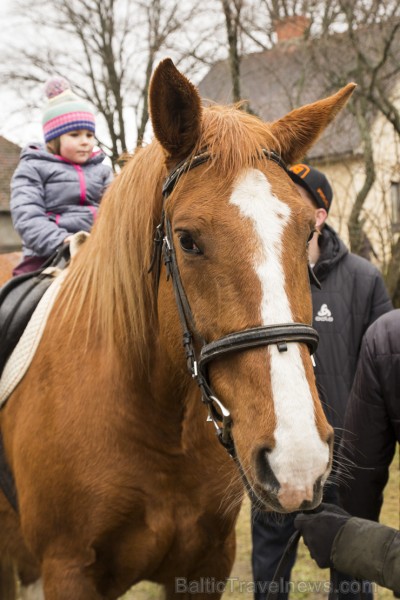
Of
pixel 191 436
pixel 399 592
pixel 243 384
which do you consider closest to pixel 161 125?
pixel 243 384

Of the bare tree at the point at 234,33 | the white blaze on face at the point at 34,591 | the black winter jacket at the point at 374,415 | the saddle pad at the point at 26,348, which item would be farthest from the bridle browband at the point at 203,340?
the bare tree at the point at 234,33

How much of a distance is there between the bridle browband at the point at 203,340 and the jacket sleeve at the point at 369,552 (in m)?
0.62

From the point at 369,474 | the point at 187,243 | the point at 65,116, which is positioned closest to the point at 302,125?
the point at 187,243

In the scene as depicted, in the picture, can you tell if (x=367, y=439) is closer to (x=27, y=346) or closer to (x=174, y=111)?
(x=174, y=111)

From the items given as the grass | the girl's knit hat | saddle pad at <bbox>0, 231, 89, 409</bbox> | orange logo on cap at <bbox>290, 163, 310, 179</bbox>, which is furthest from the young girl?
the grass

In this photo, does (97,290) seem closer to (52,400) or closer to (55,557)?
(52,400)

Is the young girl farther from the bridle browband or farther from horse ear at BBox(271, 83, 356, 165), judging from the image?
horse ear at BBox(271, 83, 356, 165)

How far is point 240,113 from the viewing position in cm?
237

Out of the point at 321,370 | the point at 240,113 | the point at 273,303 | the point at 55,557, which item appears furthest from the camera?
the point at 321,370

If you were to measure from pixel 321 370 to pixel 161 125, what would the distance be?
81.1 inches

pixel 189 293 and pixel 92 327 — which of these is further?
pixel 92 327

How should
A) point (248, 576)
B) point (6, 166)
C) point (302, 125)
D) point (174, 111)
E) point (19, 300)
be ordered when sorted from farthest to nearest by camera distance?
point (6, 166) < point (248, 576) < point (19, 300) < point (302, 125) < point (174, 111)

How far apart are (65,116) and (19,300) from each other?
4.61 feet

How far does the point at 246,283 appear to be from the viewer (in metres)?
1.89
